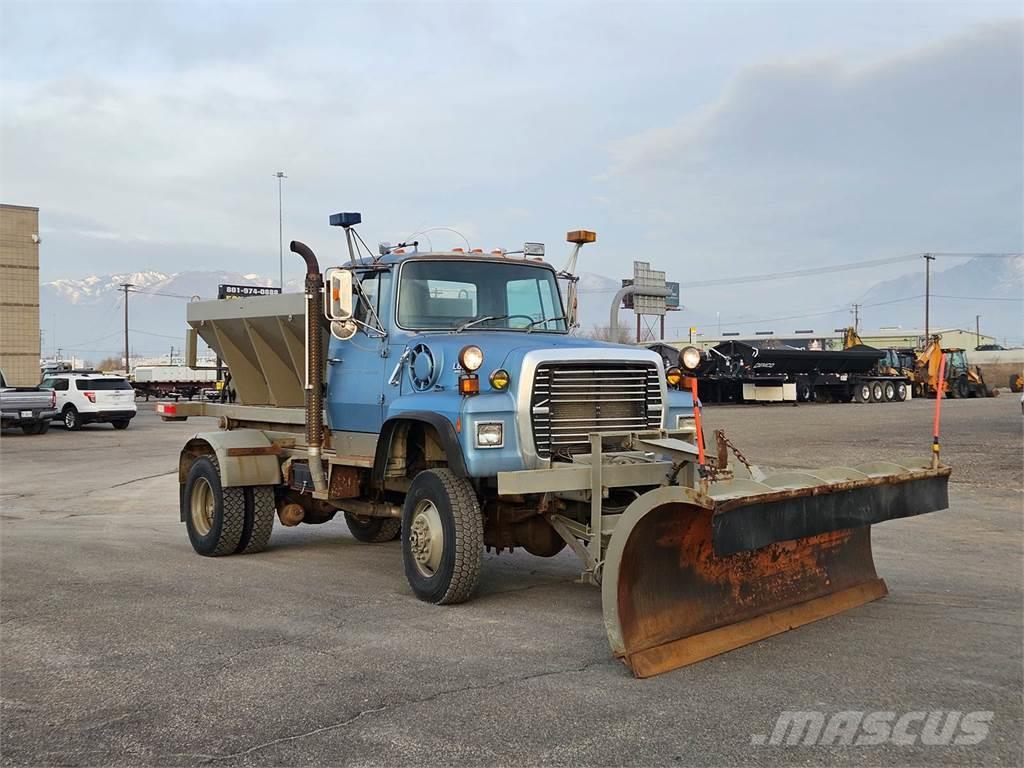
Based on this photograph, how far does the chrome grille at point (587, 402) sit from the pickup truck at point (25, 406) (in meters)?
23.5

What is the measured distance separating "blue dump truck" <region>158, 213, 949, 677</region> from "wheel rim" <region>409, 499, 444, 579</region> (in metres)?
0.02

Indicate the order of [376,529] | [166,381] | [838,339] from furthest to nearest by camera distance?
[838,339] → [166,381] → [376,529]

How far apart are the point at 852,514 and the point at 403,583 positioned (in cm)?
364

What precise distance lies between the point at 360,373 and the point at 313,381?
48 centimetres

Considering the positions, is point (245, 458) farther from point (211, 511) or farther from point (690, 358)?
point (690, 358)

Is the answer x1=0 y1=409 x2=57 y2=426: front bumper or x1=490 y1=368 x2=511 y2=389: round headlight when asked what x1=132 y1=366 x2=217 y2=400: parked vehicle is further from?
x1=490 y1=368 x2=511 y2=389: round headlight

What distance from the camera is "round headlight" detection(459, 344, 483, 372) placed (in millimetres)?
6254

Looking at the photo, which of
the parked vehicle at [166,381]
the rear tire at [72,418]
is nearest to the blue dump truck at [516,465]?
the rear tire at [72,418]

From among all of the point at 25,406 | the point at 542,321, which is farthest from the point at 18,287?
the point at 542,321

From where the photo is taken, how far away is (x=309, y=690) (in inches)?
190

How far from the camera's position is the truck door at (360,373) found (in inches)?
294

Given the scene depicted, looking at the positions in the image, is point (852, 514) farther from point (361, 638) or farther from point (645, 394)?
point (361, 638)

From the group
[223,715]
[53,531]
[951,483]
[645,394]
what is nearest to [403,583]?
[645,394]

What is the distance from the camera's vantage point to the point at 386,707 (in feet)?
15.0
